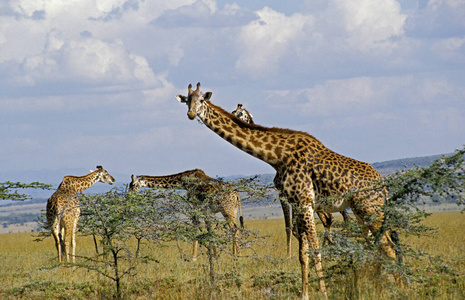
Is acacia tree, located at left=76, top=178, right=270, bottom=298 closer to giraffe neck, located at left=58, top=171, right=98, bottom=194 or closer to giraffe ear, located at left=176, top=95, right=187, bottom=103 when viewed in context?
giraffe ear, located at left=176, top=95, right=187, bottom=103

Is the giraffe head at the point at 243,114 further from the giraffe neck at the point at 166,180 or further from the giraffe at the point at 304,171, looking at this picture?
the giraffe at the point at 304,171

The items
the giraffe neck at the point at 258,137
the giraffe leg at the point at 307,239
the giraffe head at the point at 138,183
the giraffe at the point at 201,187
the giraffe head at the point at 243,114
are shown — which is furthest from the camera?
the giraffe head at the point at 138,183

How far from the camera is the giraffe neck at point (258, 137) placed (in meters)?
11.0

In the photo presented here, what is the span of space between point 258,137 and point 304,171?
1129 mm

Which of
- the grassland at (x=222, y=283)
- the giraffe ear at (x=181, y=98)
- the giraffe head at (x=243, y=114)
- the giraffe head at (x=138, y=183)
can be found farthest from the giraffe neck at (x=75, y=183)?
the giraffe ear at (x=181, y=98)

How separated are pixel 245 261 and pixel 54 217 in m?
5.40

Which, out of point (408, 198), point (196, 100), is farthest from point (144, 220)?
point (408, 198)

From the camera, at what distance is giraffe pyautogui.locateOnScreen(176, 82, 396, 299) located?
1037cm

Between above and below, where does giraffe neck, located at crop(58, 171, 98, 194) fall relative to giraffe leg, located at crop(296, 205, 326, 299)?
above

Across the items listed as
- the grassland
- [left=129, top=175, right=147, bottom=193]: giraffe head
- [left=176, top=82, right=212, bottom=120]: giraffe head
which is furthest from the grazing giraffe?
[left=129, top=175, right=147, bottom=193]: giraffe head

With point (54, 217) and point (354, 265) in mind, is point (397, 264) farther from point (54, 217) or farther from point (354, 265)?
point (54, 217)

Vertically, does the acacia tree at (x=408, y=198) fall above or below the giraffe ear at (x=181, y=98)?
below

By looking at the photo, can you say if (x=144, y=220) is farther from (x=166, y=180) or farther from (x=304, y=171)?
(x=166, y=180)

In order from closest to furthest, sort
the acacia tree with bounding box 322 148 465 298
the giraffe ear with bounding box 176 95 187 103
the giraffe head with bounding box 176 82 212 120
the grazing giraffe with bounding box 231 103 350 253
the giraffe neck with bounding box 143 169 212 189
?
the acacia tree with bounding box 322 148 465 298, the giraffe head with bounding box 176 82 212 120, the giraffe ear with bounding box 176 95 187 103, the grazing giraffe with bounding box 231 103 350 253, the giraffe neck with bounding box 143 169 212 189
